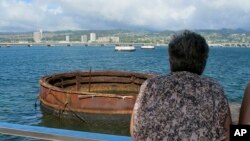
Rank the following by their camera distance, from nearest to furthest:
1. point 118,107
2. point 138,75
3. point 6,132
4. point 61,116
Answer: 1. point 6,132
2. point 118,107
3. point 61,116
4. point 138,75

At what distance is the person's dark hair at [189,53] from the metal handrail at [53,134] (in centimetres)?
59

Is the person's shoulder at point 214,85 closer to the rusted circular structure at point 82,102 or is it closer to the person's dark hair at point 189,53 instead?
the person's dark hair at point 189,53

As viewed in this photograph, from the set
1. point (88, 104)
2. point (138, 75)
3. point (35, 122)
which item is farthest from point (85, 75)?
point (88, 104)

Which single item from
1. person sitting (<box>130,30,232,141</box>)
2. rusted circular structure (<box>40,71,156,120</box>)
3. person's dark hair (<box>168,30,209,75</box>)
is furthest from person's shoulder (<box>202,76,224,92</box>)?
rusted circular structure (<box>40,71,156,120</box>)

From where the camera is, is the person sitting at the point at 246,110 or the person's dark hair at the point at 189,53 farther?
the person's dark hair at the point at 189,53

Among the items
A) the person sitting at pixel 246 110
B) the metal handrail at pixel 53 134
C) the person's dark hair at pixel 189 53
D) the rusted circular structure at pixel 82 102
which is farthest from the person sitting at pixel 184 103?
the rusted circular structure at pixel 82 102

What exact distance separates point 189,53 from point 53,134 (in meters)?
1.11

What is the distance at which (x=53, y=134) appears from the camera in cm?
285

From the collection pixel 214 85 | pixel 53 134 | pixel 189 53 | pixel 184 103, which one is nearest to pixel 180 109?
pixel 184 103

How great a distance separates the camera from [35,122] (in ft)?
65.5

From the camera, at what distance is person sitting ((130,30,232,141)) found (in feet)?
7.46

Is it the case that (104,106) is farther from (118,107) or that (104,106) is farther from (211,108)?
(211,108)

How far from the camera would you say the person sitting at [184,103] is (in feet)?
7.46

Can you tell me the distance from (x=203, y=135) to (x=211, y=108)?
0.16 metres
